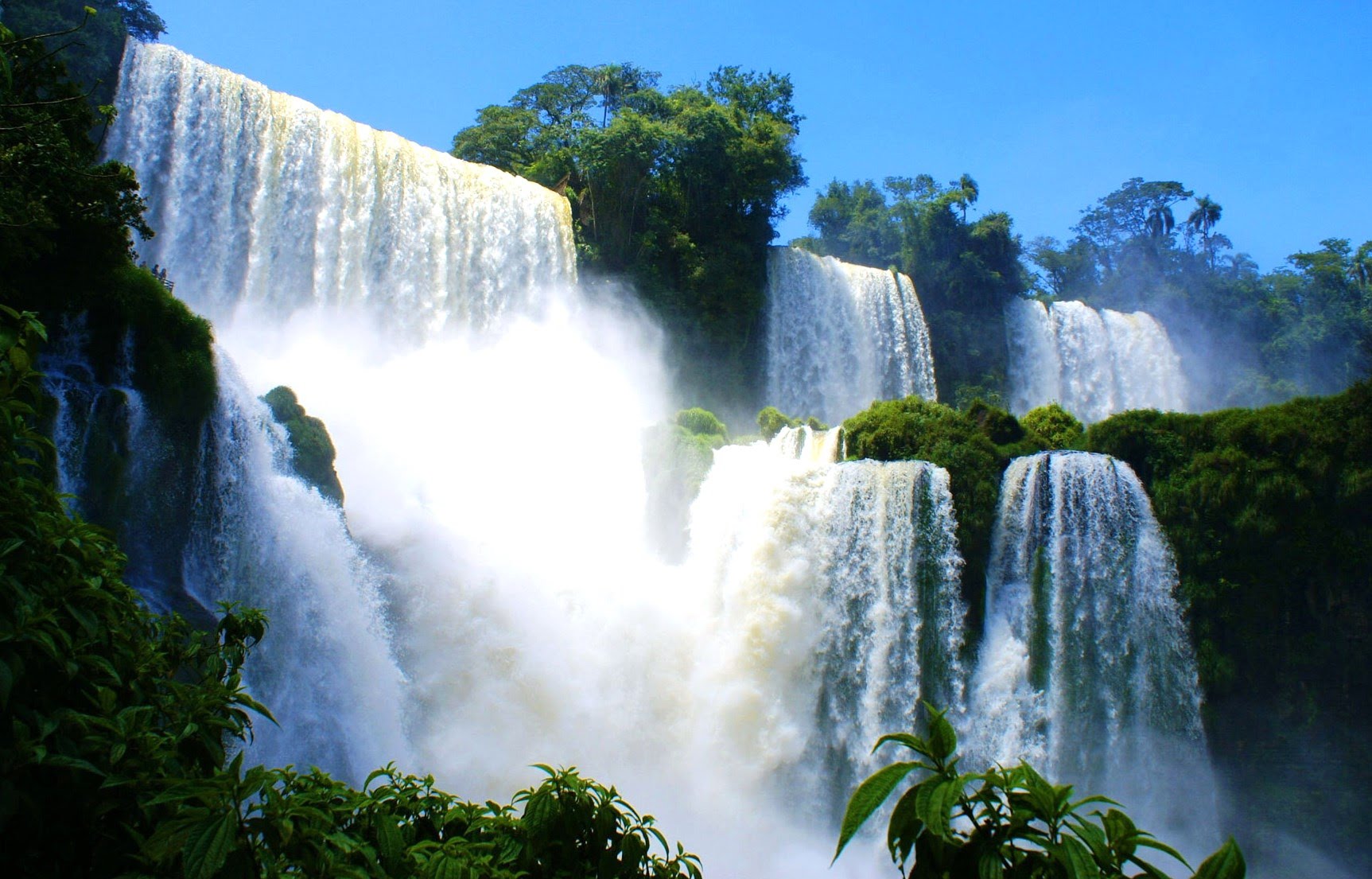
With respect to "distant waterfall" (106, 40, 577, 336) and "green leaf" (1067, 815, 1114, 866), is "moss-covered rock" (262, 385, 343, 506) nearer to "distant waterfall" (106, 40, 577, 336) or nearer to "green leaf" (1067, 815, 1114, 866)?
"distant waterfall" (106, 40, 577, 336)

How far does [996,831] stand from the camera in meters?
1.65

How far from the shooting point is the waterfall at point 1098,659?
45.5ft

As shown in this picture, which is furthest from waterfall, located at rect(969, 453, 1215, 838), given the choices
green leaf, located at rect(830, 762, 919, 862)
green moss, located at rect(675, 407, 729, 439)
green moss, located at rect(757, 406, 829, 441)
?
green leaf, located at rect(830, 762, 919, 862)

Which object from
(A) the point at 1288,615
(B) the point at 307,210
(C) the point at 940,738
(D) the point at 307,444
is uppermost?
(B) the point at 307,210

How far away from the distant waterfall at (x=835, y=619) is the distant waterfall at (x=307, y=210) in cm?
1160

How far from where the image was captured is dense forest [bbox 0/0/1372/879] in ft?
7.02

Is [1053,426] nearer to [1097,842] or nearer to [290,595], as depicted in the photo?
[290,595]

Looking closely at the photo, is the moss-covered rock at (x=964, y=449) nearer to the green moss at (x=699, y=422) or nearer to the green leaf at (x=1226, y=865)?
the green moss at (x=699, y=422)

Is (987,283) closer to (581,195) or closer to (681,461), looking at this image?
(581,195)

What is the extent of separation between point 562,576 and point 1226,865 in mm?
14788

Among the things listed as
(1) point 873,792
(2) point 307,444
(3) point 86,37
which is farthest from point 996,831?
(3) point 86,37

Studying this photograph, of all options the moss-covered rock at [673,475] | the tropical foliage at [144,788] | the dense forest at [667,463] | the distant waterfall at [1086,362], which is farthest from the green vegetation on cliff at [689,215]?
the tropical foliage at [144,788]

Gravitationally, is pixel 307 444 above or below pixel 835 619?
above

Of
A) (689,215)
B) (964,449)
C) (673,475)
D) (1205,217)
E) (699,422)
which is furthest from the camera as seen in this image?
(1205,217)
